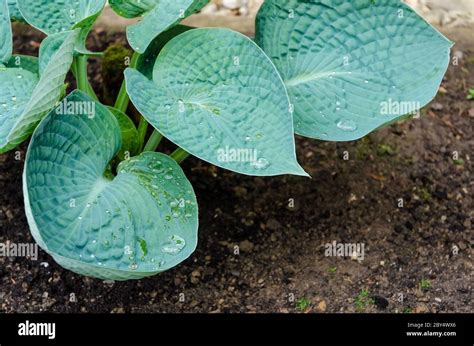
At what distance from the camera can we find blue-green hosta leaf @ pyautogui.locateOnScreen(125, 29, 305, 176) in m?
1.32

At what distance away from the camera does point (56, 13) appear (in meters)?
1.57

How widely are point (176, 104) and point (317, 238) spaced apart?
1.97ft

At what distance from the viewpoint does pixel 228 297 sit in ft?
5.55

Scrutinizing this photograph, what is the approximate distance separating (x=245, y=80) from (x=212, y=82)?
0.23ft

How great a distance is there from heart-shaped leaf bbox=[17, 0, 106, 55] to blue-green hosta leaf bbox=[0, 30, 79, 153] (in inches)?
4.1

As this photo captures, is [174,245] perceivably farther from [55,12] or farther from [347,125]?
[55,12]

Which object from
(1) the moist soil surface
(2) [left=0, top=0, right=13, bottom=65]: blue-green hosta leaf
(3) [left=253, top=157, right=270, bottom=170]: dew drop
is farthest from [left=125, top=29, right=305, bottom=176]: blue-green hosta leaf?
(1) the moist soil surface

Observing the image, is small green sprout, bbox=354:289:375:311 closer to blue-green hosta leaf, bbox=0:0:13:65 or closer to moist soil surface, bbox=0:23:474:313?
moist soil surface, bbox=0:23:474:313

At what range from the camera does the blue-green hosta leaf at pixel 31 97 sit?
1313mm

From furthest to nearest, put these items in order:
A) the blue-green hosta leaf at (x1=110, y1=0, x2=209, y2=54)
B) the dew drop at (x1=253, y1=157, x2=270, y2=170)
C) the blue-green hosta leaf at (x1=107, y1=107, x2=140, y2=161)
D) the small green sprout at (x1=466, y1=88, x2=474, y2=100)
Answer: the small green sprout at (x1=466, y1=88, x2=474, y2=100) < the blue-green hosta leaf at (x1=107, y1=107, x2=140, y2=161) < the blue-green hosta leaf at (x1=110, y1=0, x2=209, y2=54) < the dew drop at (x1=253, y1=157, x2=270, y2=170)

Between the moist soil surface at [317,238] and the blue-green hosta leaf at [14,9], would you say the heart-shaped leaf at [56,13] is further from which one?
the moist soil surface at [317,238]

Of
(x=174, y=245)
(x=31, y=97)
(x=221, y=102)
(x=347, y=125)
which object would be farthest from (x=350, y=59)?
(x=31, y=97)

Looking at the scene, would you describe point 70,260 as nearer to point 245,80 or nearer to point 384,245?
point 245,80
